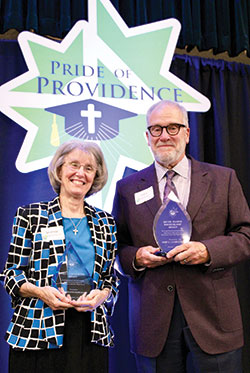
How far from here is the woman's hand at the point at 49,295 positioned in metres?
1.35

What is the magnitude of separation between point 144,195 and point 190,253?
1.19 feet

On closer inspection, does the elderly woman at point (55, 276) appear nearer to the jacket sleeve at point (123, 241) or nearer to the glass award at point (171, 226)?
the jacket sleeve at point (123, 241)

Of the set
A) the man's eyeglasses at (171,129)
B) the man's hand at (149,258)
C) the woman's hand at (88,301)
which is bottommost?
the woman's hand at (88,301)

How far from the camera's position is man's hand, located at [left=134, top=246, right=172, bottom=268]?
1498 millimetres

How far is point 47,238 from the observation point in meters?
1.47

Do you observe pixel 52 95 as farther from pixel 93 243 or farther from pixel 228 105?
pixel 228 105

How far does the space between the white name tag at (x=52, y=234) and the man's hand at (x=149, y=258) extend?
0.32 metres

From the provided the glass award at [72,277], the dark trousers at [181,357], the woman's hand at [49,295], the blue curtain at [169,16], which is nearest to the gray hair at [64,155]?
the glass award at [72,277]

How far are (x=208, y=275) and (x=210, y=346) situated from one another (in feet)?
0.89

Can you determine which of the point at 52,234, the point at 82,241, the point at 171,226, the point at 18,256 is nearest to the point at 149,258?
the point at 171,226

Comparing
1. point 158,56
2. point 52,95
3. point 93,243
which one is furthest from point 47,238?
point 158,56

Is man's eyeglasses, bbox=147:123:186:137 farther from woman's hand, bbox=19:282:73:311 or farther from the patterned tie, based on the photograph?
woman's hand, bbox=19:282:73:311

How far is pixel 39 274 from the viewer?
56.6 inches

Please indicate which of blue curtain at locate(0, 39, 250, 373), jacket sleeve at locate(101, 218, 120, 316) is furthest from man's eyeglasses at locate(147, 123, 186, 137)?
blue curtain at locate(0, 39, 250, 373)
